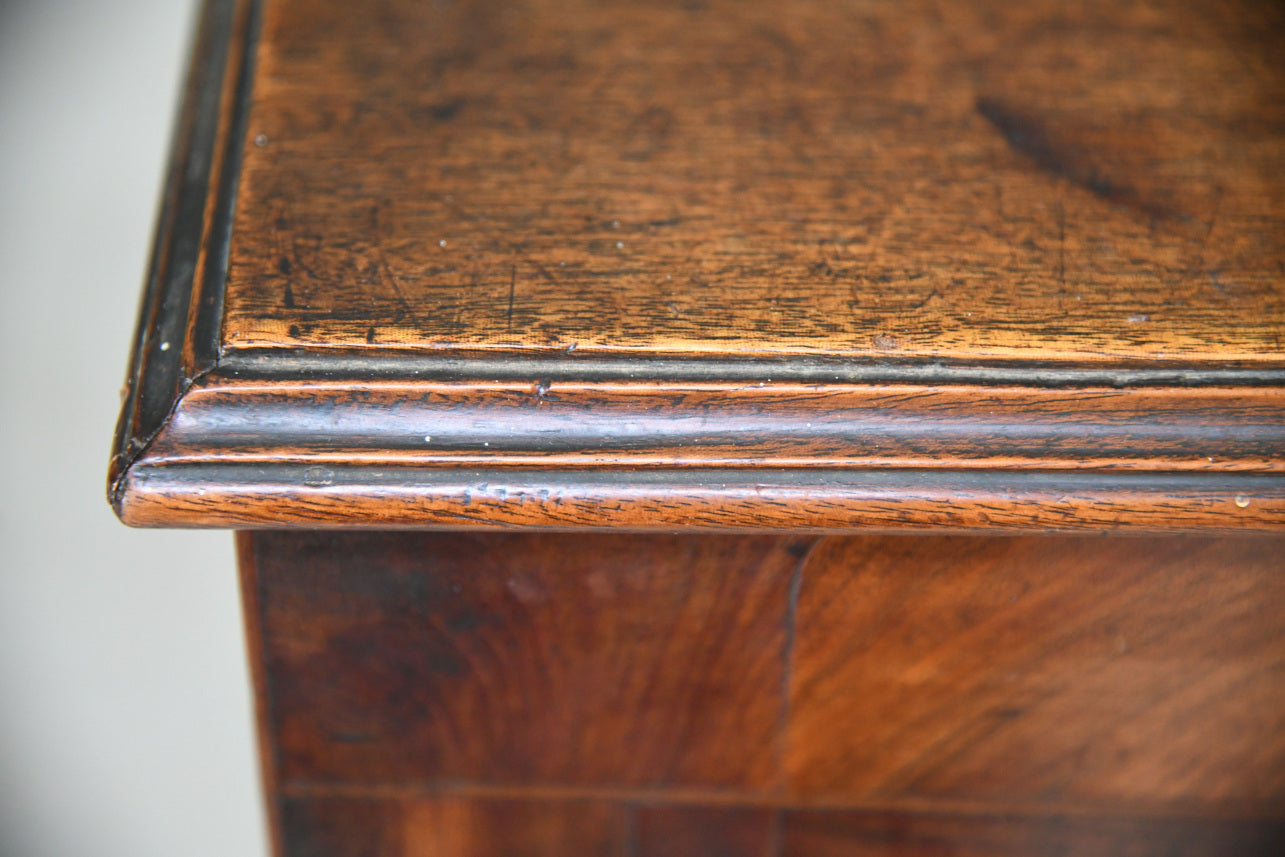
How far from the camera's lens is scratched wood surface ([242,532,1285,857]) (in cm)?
37

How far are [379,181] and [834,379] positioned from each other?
0.18m

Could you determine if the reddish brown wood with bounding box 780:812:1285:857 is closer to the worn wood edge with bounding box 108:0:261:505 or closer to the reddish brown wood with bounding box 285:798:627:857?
the reddish brown wood with bounding box 285:798:627:857

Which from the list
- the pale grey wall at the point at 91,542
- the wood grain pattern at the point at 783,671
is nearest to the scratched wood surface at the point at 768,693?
the wood grain pattern at the point at 783,671

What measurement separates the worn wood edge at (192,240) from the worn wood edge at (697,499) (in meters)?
0.02

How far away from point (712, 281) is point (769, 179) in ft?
0.21

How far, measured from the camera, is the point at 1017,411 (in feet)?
1.06

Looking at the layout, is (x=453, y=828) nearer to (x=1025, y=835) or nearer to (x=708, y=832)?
(x=708, y=832)

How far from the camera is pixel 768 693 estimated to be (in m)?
0.40

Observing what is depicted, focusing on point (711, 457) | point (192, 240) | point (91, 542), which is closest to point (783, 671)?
point (711, 457)

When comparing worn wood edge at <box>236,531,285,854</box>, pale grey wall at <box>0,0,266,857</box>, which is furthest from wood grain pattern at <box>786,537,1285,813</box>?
pale grey wall at <box>0,0,266,857</box>

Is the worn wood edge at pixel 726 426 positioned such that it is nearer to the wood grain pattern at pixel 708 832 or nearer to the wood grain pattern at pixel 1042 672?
the wood grain pattern at pixel 1042 672

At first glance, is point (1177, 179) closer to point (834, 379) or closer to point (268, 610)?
point (834, 379)

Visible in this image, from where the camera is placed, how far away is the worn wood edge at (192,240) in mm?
324

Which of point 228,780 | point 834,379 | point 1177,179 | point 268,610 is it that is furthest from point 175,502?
point 228,780
